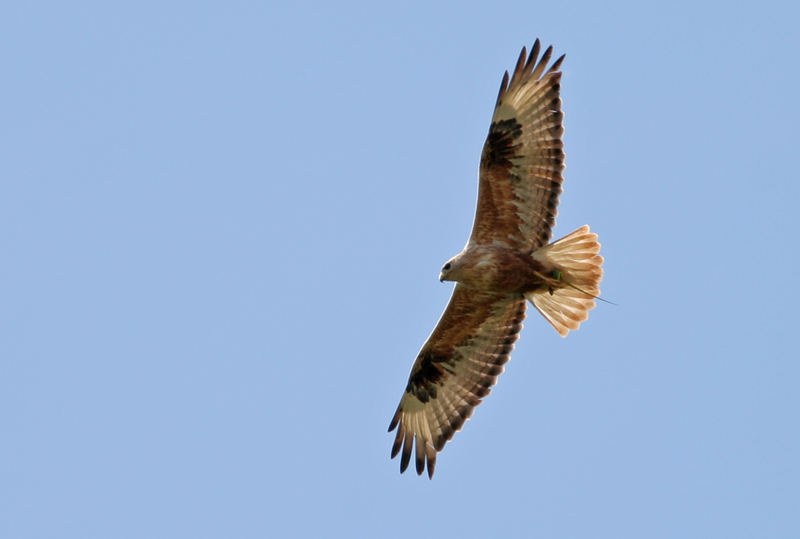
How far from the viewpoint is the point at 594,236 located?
11930 mm

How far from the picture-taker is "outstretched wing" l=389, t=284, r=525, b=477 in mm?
12672

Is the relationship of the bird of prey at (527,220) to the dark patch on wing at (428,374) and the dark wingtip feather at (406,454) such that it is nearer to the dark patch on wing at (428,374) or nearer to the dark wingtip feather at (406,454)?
the dark patch on wing at (428,374)

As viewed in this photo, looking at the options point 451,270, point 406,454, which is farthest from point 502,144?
point 406,454

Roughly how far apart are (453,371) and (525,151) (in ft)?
7.76

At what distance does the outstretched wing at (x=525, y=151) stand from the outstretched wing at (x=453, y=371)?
93 centimetres

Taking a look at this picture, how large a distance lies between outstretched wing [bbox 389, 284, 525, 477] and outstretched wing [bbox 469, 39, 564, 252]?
93 cm

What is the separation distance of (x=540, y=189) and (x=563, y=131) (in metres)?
0.57

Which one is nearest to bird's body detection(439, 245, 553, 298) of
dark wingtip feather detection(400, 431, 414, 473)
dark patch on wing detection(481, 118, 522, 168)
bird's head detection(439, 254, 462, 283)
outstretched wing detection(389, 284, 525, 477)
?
bird's head detection(439, 254, 462, 283)

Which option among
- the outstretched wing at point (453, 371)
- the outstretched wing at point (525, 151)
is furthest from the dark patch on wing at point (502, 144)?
the outstretched wing at point (453, 371)

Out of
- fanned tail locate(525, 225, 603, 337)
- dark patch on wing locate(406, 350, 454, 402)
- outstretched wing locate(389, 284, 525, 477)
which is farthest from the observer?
dark patch on wing locate(406, 350, 454, 402)

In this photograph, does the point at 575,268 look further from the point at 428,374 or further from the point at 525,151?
the point at 428,374

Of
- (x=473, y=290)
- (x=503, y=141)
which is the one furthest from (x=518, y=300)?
(x=503, y=141)

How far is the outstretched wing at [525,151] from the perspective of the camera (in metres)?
12.0

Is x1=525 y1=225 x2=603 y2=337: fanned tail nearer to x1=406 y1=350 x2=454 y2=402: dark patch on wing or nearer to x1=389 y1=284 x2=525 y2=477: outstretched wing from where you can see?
x1=389 y1=284 x2=525 y2=477: outstretched wing
